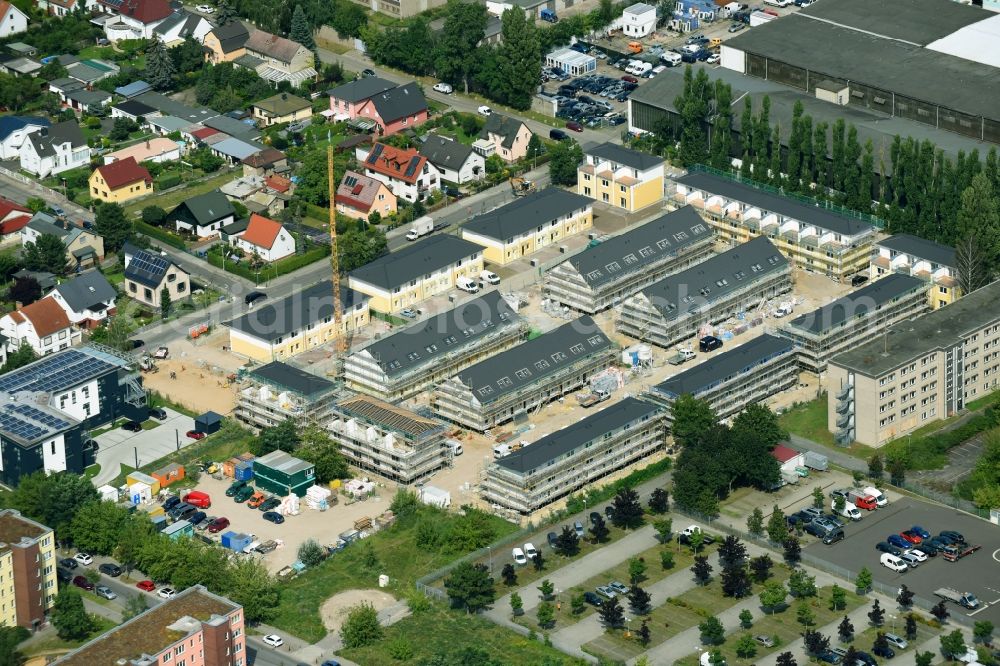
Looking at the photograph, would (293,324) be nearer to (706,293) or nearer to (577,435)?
(577,435)

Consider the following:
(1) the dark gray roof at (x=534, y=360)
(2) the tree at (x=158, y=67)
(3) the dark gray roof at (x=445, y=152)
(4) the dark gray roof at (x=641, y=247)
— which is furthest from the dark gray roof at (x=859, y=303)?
(2) the tree at (x=158, y=67)

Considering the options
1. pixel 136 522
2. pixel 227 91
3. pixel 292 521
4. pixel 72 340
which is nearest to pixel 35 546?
pixel 136 522

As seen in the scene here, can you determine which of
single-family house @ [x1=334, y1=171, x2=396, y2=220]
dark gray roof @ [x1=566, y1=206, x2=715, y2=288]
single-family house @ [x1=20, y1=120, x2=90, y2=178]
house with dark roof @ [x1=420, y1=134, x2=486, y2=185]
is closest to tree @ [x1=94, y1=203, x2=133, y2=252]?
single-family house @ [x1=20, y1=120, x2=90, y2=178]

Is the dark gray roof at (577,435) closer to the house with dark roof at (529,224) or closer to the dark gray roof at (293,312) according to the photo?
the dark gray roof at (293,312)

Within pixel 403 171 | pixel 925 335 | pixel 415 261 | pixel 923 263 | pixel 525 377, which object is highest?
pixel 403 171

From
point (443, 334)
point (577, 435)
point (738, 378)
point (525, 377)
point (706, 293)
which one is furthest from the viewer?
point (706, 293)

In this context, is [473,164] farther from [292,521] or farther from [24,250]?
[292,521]

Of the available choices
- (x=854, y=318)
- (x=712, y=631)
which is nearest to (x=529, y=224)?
(x=854, y=318)
